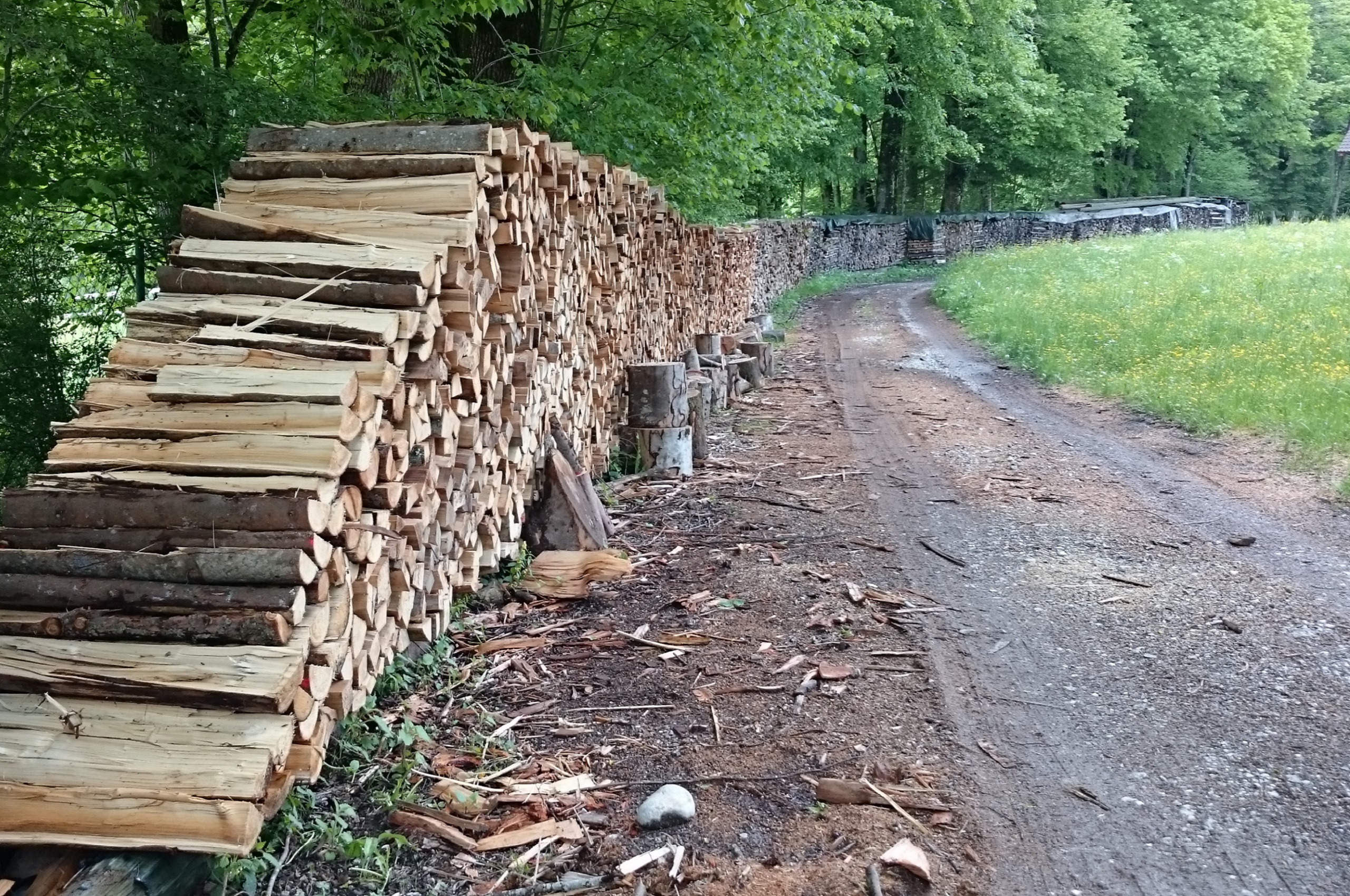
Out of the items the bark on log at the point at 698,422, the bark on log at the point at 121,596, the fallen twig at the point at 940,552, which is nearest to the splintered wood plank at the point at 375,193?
the bark on log at the point at 121,596

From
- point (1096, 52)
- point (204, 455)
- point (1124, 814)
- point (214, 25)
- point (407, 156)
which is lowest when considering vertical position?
point (1124, 814)

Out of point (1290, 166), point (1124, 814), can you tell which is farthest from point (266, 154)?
point (1290, 166)

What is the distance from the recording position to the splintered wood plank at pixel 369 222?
4.75 meters

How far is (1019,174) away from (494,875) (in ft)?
144

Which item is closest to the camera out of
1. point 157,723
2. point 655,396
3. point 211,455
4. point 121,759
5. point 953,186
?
point 121,759

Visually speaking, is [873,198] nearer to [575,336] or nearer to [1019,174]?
[1019,174]

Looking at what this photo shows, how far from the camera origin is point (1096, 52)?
117 feet

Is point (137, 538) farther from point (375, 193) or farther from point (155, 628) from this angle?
point (375, 193)

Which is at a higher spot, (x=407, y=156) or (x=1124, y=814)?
(x=407, y=156)

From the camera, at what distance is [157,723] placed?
2965 mm

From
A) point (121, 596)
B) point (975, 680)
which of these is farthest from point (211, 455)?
point (975, 680)

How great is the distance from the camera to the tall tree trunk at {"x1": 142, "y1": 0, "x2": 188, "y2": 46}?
24.8ft

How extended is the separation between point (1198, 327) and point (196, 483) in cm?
1323

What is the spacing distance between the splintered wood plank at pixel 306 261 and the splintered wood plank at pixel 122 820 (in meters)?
2.34
